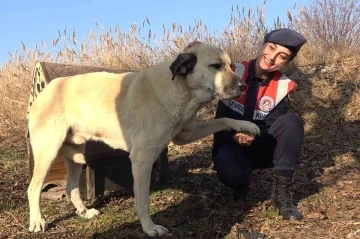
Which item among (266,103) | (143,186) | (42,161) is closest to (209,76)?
(266,103)

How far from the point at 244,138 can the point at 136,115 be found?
0.83 m

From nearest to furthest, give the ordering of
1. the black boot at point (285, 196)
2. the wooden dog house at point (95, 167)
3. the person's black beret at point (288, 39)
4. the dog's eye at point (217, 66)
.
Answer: the dog's eye at point (217, 66), the black boot at point (285, 196), the person's black beret at point (288, 39), the wooden dog house at point (95, 167)

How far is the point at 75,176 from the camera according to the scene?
349 cm

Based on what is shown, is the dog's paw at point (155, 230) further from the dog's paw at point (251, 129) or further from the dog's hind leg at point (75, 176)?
the dog's paw at point (251, 129)

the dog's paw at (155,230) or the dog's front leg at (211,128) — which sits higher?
the dog's front leg at (211,128)

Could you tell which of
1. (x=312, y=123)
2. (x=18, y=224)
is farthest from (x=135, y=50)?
(x=18, y=224)

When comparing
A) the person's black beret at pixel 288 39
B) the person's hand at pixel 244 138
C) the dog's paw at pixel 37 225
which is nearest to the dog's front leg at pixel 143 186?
the person's hand at pixel 244 138

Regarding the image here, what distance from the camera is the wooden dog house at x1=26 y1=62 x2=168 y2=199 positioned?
3.76 metres

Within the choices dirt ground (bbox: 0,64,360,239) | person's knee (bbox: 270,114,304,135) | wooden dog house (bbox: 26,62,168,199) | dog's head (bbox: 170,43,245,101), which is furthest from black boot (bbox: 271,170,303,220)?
wooden dog house (bbox: 26,62,168,199)

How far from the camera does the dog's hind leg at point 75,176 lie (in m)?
3.39

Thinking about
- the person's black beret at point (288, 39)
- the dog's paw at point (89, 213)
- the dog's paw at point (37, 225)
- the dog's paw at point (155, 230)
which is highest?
the person's black beret at point (288, 39)

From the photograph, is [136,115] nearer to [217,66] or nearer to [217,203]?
[217,66]

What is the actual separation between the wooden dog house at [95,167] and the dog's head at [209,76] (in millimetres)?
1221

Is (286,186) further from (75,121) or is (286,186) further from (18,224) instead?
(18,224)
